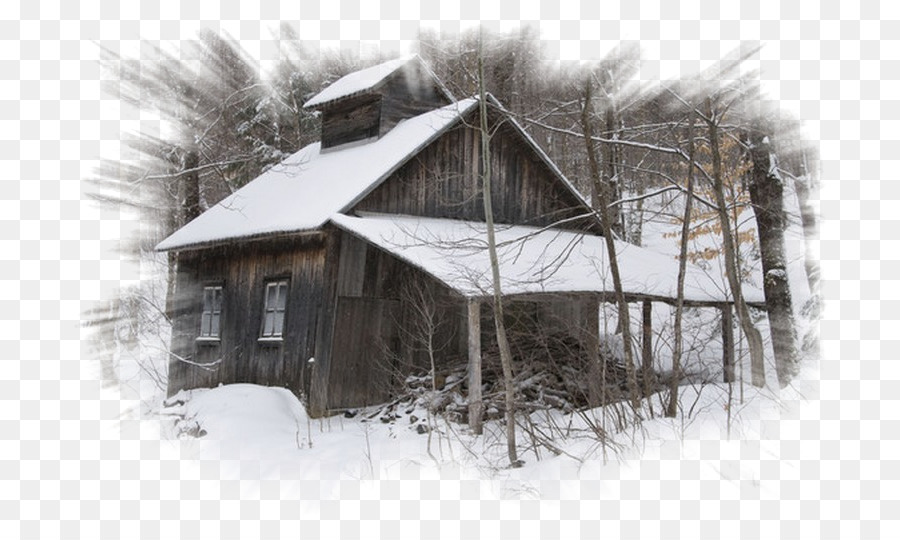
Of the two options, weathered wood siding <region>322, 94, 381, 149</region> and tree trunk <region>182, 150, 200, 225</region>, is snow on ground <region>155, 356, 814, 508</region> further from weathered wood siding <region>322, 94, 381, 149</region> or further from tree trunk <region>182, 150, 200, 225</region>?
tree trunk <region>182, 150, 200, 225</region>

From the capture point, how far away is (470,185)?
Answer: 49.6ft

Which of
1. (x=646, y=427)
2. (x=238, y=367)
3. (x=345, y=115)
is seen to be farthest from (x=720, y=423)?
(x=345, y=115)

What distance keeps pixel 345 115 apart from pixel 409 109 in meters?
1.67

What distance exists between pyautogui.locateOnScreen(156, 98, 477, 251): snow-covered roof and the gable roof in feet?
3.61

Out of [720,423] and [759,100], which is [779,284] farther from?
[720,423]

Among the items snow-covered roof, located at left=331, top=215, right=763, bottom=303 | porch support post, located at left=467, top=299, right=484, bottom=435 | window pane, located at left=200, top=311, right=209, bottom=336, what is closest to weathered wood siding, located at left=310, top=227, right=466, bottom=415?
snow-covered roof, located at left=331, top=215, right=763, bottom=303

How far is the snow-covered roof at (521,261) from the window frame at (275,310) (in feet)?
8.11

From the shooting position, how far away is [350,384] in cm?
1306

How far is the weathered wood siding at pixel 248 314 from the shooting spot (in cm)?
1338

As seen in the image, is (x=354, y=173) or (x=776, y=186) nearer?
(x=776, y=186)

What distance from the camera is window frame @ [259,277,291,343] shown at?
14.0 meters

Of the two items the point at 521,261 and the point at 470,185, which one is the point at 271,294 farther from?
the point at 521,261

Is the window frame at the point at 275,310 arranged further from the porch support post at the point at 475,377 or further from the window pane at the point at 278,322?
the porch support post at the point at 475,377

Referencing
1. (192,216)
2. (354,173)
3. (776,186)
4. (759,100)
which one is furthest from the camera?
(192,216)
